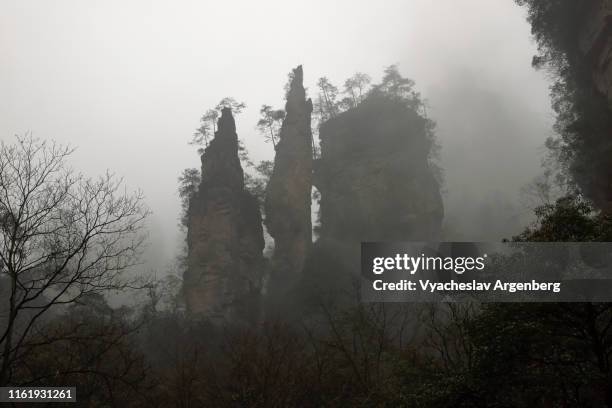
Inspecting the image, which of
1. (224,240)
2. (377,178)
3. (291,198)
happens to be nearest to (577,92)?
(377,178)

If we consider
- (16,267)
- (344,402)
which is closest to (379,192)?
(344,402)

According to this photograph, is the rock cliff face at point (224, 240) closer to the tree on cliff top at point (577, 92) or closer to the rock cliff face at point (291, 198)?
the rock cliff face at point (291, 198)

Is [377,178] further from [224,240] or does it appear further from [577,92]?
[577,92]

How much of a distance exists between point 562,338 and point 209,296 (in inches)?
1216

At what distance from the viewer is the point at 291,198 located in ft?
145

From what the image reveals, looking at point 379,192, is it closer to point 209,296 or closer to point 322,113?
point 322,113

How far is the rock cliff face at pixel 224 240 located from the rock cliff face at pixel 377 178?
338 inches

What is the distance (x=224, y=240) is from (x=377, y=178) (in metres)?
16.6

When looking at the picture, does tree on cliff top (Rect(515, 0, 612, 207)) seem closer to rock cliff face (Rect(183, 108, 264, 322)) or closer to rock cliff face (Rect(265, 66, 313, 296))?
rock cliff face (Rect(265, 66, 313, 296))

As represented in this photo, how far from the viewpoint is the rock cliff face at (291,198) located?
142 ft

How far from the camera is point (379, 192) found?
1769 inches

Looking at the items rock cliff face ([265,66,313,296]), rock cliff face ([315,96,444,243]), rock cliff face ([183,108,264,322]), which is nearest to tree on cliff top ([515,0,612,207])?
rock cliff face ([315,96,444,243])

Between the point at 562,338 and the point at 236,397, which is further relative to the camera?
the point at 236,397

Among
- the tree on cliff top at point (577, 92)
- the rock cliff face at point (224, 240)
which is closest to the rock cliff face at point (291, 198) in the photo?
the rock cliff face at point (224, 240)
